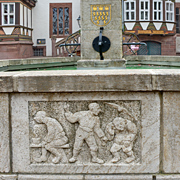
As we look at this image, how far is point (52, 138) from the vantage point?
Answer: 2.58m

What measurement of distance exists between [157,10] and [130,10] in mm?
2153

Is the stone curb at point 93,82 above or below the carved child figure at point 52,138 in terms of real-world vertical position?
above

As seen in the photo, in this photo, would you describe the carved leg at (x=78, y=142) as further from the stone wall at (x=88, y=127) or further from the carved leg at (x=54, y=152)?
the carved leg at (x=54, y=152)

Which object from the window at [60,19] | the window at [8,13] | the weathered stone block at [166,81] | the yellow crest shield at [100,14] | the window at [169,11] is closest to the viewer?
the weathered stone block at [166,81]

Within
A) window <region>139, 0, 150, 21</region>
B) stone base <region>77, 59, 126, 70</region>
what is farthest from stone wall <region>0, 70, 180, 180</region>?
window <region>139, 0, 150, 21</region>

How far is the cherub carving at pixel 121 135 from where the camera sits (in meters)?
2.53

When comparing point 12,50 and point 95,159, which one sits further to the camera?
point 12,50

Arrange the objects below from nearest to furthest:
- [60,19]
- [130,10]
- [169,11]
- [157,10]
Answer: [130,10]
[157,10]
[169,11]
[60,19]

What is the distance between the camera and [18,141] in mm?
2598

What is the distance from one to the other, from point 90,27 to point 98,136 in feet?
11.6

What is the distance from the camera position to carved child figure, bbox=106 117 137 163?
8.30 ft

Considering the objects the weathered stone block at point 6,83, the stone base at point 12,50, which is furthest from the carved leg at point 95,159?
the stone base at point 12,50

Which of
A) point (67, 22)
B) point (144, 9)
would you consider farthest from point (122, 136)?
point (67, 22)

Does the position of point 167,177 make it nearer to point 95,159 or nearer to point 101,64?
point 95,159
